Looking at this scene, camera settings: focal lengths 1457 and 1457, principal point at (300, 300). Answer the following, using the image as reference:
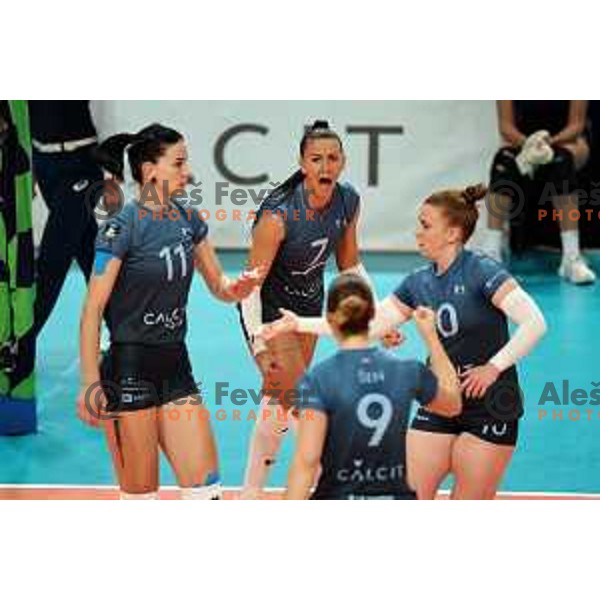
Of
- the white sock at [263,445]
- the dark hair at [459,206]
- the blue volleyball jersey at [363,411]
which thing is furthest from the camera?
the white sock at [263,445]

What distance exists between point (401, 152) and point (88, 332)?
4.75ft

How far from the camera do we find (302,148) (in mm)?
5477

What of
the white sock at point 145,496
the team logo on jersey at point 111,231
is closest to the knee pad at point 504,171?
the team logo on jersey at point 111,231

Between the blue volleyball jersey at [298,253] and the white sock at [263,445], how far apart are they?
353mm

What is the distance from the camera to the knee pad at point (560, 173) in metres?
5.83

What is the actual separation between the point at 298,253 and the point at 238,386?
0.56m

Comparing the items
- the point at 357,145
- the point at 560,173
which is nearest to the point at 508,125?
the point at 560,173

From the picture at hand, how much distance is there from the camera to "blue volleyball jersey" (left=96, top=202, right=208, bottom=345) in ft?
17.3

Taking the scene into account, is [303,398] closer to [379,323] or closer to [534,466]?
[379,323]

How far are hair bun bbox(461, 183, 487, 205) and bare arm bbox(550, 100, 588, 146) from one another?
0.47 meters

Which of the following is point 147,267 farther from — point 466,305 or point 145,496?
point 466,305

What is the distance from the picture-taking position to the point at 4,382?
19.4 ft

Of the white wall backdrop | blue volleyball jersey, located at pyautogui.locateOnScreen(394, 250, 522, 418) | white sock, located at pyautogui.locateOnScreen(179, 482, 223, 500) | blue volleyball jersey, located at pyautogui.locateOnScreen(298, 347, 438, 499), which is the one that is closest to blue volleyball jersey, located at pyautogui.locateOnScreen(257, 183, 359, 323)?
the white wall backdrop

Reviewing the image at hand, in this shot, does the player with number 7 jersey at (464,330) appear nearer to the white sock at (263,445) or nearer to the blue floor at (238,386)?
the blue floor at (238,386)
